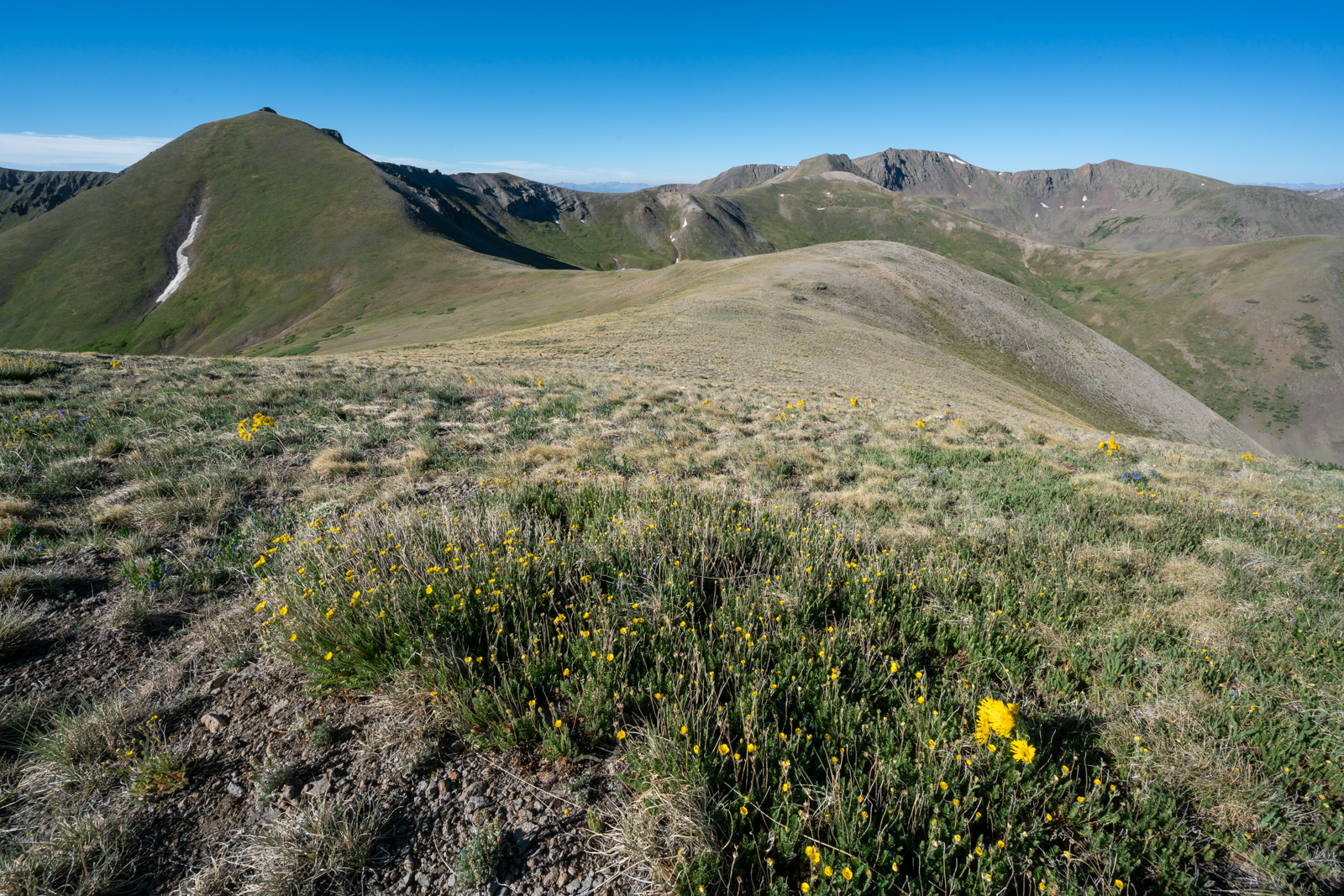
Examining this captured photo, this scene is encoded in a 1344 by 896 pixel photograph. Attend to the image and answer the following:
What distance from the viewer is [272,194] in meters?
108

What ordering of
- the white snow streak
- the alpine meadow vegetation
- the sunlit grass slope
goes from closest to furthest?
1. the alpine meadow vegetation
2. the white snow streak
3. the sunlit grass slope

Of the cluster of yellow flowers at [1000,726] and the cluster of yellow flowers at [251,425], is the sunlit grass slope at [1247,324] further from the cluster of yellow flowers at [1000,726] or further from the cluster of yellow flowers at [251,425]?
the cluster of yellow flowers at [251,425]

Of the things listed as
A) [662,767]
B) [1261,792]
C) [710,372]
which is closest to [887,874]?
[662,767]

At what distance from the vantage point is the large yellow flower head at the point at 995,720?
2531mm

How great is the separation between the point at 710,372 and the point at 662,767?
17.4 meters

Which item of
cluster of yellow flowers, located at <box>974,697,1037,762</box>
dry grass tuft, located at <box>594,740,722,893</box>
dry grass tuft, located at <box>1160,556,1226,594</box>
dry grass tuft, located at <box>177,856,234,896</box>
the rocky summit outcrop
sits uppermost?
the rocky summit outcrop

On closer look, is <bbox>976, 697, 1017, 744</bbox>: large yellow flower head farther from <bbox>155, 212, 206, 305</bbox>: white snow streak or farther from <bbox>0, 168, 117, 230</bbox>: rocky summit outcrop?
<bbox>0, 168, 117, 230</bbox>: rocky summit outcrop

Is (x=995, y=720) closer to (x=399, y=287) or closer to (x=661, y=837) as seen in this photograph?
(x=661, y=837)

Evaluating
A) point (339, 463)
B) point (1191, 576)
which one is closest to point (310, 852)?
point (339, 463)

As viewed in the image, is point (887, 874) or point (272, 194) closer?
point (887, 874)

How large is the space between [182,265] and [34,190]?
383 feet

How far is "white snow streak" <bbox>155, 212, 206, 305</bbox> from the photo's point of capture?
93.4 meters

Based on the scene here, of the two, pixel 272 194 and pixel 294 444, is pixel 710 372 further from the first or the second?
pixel 272 194

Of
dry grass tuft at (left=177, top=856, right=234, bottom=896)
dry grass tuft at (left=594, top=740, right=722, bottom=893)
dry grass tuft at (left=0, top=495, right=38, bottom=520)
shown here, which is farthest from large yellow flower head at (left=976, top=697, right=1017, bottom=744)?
dry grass tuft at (left=0, top=495, right=38, bottom=520)
